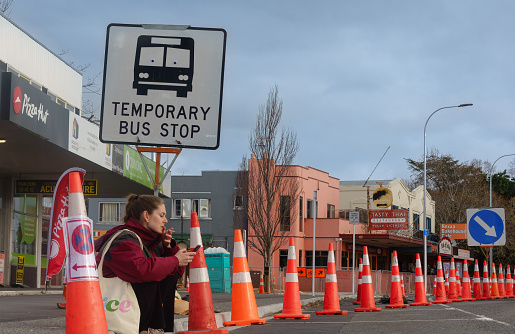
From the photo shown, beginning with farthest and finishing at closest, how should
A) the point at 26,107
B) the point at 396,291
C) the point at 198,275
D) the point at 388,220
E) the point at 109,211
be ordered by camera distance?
the point at 109,211 < the point at 388,220 < the point at 26,107 < the point at 396,291 < the point at 198,275

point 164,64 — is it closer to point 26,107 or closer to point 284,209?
point 26,107

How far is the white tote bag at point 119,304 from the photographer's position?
5113 millimetres

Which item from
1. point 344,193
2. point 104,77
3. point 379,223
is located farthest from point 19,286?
point 344,193

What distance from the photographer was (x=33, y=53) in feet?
76.9

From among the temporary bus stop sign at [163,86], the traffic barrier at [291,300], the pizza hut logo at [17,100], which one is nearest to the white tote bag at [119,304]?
the temporary bus stop sign at [163,86]

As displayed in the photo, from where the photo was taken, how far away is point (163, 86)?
6812 millimetres

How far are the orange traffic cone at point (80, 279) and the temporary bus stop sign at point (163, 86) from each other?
248 centimetres

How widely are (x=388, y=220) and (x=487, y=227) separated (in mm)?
15991

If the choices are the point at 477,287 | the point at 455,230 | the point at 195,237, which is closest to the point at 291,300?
the point at 195,237

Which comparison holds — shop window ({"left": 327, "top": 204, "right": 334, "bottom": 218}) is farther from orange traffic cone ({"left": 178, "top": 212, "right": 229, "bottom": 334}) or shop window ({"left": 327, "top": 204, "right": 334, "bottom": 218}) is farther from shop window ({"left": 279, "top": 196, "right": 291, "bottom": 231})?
orange traffic cone ({"left": 178, "top": 212, "right": 229, "bottom": 334})

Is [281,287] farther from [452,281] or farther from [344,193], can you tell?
[452,281]

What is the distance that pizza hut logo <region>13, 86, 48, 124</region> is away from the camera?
665 inches

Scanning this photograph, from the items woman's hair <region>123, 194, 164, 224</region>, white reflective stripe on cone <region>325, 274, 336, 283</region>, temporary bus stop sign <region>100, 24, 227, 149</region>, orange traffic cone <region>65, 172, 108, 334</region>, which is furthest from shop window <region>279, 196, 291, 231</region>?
orange traffic cone <region>65, 172, 108, 334</region>

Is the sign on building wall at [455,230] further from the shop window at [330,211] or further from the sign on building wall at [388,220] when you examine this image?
the sign on building wall at [388,220]
